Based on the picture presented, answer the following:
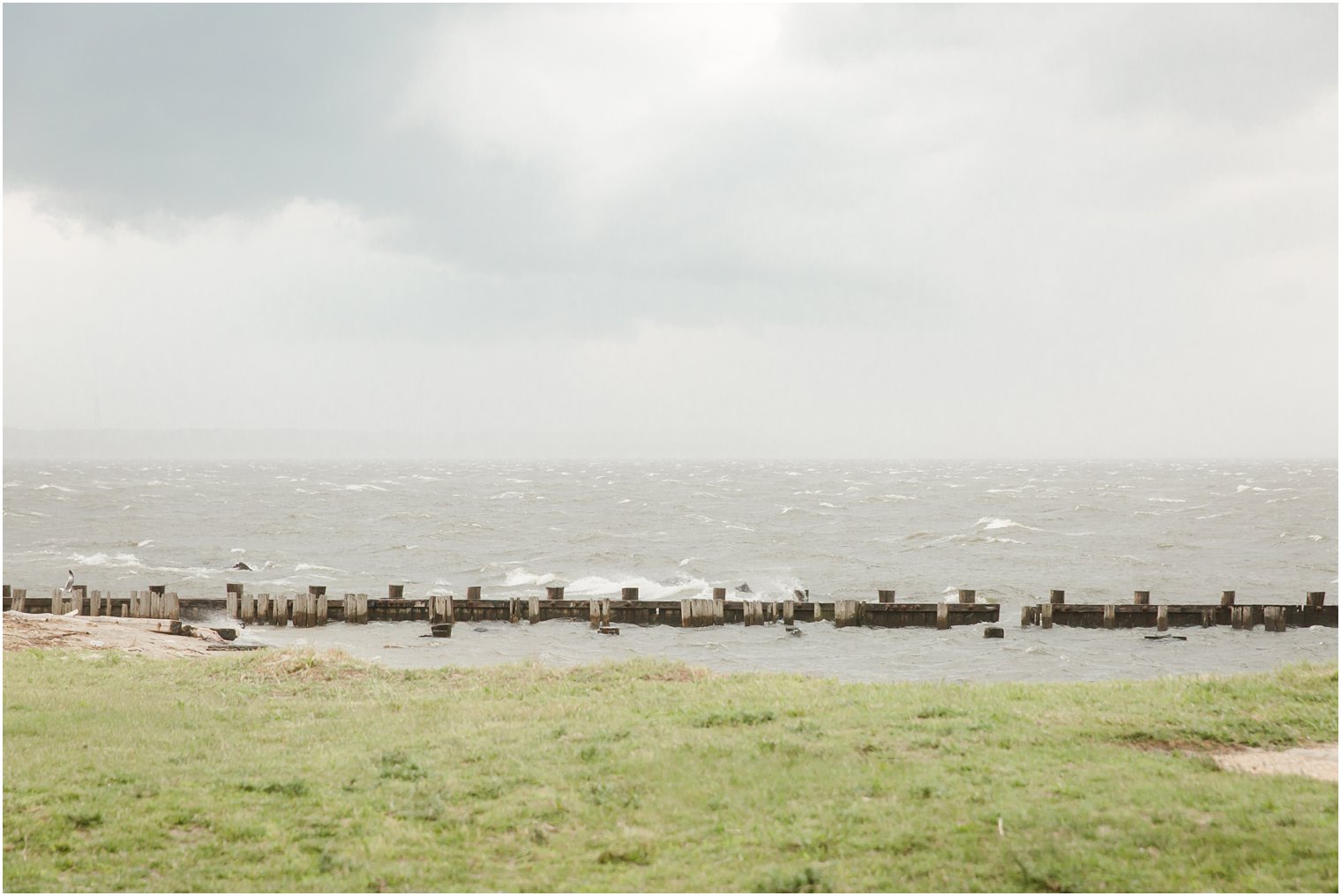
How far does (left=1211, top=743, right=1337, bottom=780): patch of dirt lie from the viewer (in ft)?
35.1

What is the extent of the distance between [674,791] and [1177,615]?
2711 centimetres

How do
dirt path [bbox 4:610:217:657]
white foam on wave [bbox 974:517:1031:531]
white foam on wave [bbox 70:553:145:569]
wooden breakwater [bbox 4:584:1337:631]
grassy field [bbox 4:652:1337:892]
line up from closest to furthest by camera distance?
grassy field [bbox 4:652:1337:892] < dirt path [bbox 4:610:217:657] < wooden breakwater [bbox 4:584:1337:631] < white foam on wave [bbox 70:553:145:569] < white foam on wave [bbox 974:517:1031:531]

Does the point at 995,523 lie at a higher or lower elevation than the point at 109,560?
higher

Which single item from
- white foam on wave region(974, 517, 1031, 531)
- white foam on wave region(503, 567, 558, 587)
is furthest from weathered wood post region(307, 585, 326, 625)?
white foam on wave region(974, 517, 1031, 531)

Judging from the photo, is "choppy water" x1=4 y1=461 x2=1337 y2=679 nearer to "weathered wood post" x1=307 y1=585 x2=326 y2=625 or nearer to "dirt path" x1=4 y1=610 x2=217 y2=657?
"weathered wood post" x1=307 y1=585 x2=326 y2=625

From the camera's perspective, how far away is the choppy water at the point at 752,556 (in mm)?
28672

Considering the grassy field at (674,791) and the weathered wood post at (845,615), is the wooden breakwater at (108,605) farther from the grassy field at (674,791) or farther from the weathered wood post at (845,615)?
the weathered wood post at (845,615)

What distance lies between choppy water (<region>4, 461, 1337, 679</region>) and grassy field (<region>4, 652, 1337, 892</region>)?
11.3m

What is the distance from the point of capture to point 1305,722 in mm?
12719

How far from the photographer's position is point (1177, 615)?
106 feet

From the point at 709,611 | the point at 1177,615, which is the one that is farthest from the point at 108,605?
the point at 1177,615

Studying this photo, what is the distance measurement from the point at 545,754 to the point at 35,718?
758 cm

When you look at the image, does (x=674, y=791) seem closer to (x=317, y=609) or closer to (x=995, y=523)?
(x=317, y=609)

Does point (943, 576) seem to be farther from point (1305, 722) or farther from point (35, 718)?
point (35, 718)
